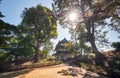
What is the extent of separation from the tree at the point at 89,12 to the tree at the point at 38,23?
18.8 ft

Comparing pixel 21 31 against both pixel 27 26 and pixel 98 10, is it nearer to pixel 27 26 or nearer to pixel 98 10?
pixel 27 26

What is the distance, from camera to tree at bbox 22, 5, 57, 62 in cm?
4225

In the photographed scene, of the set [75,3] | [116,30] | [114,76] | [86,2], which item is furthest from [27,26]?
[114,76]

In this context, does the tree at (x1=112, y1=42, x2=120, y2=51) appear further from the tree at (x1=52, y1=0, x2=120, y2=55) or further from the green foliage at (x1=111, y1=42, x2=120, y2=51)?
the tree at (x1=52, y1=0, x2=120, y2=55)

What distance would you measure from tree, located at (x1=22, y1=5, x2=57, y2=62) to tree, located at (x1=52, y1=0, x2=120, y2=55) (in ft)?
18.8

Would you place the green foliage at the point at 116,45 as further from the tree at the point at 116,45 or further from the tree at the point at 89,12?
the tree at the point at 89,12

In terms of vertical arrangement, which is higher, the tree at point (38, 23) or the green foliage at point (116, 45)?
the tree at point (38, 23)

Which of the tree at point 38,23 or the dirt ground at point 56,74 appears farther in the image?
the tree at point 38,23

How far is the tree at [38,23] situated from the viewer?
139 ft

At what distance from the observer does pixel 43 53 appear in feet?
200

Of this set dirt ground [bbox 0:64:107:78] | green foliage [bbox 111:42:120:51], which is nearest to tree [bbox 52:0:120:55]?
green foliage [bbox 111:42:120:51]

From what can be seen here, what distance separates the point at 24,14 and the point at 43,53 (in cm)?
2151

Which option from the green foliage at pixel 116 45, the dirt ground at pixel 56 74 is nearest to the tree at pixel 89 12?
the green foliage at pixel 116 45

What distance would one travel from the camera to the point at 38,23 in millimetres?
42781
